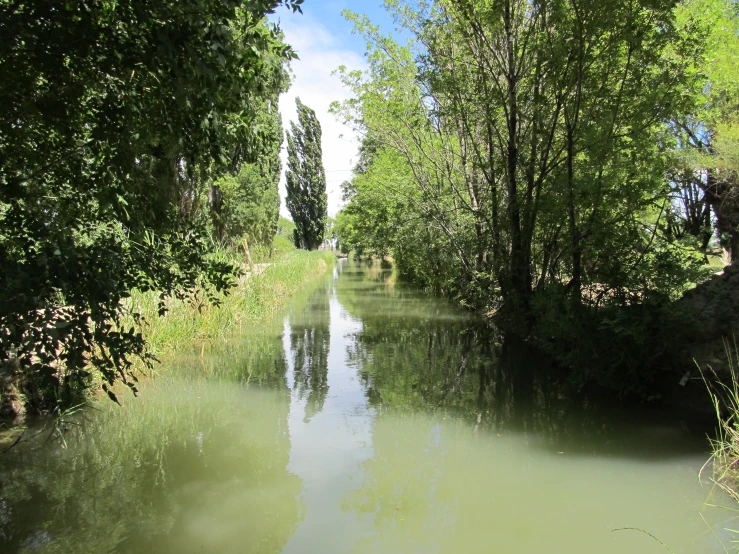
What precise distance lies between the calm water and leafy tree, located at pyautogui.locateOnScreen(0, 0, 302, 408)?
1.51 meters

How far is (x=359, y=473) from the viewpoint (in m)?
4.60

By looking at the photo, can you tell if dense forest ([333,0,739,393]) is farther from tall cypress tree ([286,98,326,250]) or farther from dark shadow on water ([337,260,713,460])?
tall cypress tree ([286,98,326,250])

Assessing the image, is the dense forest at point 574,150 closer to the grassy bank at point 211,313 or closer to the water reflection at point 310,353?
the water reflection at point 310,353

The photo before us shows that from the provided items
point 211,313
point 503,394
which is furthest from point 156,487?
point 211,313

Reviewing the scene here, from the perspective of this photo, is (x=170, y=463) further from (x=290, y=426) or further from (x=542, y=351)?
(x=542, y=351)

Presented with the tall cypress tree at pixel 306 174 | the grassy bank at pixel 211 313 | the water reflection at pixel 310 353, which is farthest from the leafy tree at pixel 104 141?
the tall cypress tree at pixel 306 174

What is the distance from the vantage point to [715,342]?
5.71 m

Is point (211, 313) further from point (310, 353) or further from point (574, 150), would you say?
point (574, 150)

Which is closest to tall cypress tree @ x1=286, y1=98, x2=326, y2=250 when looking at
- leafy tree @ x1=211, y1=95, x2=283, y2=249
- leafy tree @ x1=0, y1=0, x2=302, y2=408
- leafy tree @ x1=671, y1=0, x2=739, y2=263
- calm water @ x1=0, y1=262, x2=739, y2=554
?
leafy tree @ x1=211, y1=95, x2=283, y2=249

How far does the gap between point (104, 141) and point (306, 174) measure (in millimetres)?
42844

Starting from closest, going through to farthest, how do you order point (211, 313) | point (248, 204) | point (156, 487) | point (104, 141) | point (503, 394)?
point (104, 141) < point (156, 487) < point (503, 394) < point (211, 313) < point (248, 204)

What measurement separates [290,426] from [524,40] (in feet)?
26.4

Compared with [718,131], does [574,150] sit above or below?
below

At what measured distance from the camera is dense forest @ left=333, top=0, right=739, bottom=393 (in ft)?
21.1
